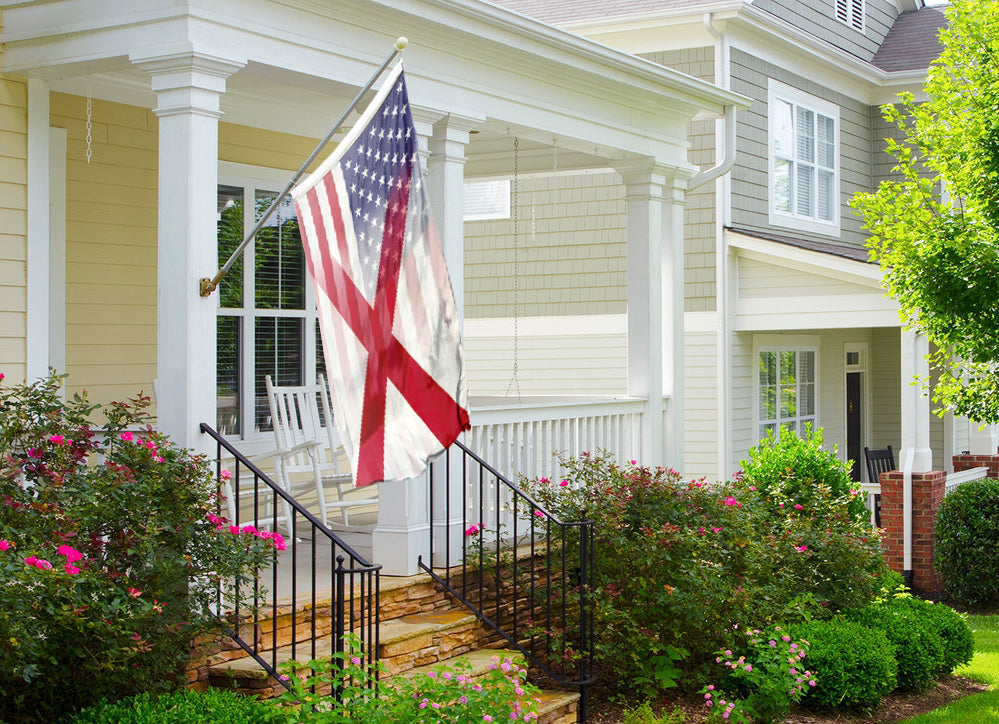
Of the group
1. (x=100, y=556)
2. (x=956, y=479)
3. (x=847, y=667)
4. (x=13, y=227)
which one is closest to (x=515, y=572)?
(x=847, y=667)

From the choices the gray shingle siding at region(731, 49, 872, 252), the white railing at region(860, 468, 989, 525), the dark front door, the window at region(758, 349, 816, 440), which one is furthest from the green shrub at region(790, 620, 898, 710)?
the dark front door

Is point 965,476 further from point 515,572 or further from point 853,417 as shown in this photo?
point 515,572

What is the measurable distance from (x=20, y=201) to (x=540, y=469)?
3835 millimetres

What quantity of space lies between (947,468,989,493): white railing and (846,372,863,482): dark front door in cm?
400

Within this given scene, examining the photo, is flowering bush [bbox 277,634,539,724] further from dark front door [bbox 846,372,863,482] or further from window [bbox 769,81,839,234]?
dark front door [bbox 846,372,863,482]

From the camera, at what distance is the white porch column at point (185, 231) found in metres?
5.82

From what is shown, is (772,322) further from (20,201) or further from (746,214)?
(20,201)

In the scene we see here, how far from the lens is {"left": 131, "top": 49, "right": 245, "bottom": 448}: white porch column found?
19.1ft

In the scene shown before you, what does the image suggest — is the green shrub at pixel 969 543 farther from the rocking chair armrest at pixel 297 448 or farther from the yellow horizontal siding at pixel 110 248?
the yellow horizontal siding at pixel 110 248

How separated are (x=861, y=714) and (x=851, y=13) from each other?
41.0 feet

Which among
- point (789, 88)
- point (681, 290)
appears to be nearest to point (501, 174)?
point (681, 290)

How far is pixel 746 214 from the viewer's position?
1410 cm

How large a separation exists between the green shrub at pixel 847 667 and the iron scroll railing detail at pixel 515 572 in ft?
4.87

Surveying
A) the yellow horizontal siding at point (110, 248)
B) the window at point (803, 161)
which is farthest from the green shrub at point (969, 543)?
the yellow horizontal siding at point (110, 248)
